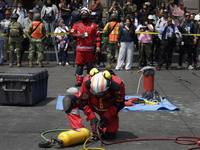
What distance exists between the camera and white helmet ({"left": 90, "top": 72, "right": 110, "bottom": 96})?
5621 mm

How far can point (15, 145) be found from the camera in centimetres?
582

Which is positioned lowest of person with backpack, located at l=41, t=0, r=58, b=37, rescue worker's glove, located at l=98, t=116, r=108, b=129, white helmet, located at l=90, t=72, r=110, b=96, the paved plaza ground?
the paved plaza ground

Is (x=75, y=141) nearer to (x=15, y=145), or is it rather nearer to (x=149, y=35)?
(x=15, y=145)

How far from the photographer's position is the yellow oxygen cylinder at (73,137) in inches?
225

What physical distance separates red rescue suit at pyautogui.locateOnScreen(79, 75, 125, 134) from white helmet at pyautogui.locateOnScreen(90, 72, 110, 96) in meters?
0.17

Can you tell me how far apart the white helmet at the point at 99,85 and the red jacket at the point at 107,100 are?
6.8 inches

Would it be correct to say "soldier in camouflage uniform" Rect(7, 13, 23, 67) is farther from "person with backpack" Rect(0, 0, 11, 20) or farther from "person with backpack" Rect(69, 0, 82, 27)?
"person with backpack" Rect(69, 0, 82, 27)

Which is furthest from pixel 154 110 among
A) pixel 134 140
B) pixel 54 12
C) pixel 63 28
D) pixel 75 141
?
pixel 54 12

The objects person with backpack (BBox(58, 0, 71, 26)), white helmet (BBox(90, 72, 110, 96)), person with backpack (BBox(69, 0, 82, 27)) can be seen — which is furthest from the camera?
person with backpack (BBox(58, 0, 71, 26))

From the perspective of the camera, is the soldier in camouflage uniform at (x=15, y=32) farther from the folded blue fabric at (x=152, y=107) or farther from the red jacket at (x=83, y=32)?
the folded blue fabric at (x=152, y=107)

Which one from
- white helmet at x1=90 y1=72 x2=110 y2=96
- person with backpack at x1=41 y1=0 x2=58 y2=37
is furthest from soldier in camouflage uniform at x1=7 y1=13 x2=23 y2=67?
white helmet at x1=90 y1=72 x2=110 y2=96

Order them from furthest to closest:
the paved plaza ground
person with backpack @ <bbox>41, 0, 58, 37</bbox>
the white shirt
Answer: the white shirt, person with backpack @ <bbox>41, 0, 58, 37</bbox>, the paved plaza ground

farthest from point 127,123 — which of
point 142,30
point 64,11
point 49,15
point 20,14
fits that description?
point 20,14

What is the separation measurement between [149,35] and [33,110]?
8813 millimetres
